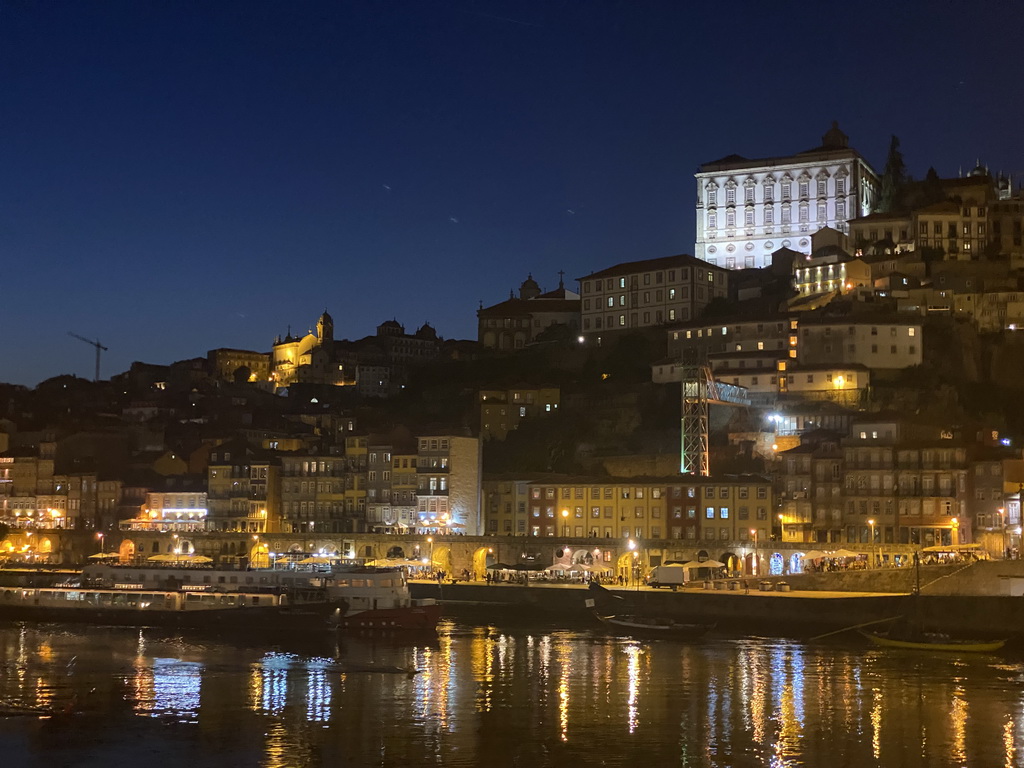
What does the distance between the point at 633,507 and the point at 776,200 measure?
51209 millimetres

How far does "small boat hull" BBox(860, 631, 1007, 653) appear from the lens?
173ft

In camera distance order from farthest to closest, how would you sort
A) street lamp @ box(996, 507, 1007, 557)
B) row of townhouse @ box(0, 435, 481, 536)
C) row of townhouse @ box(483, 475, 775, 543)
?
row of townhouse @ box(0, 435, 481, 536)
row of townhouse @ box(483, 475, 775, 543)
street lamp @ box(996, 507, 1007, 557)

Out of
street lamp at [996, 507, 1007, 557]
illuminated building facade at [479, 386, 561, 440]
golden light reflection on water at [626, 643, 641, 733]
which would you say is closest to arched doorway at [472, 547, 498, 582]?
illuminated building facade at [479, 386, 561, 440]

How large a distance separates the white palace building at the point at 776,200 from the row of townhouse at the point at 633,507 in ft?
148

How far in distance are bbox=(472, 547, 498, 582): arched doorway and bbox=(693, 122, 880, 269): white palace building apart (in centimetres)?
5179

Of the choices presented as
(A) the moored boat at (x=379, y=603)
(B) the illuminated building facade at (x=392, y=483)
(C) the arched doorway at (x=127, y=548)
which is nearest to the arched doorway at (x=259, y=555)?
(B) the illuminated building facade at (x=392, y=483)

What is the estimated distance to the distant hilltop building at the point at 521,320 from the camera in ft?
411

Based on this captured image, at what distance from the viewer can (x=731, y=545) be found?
2884 inches

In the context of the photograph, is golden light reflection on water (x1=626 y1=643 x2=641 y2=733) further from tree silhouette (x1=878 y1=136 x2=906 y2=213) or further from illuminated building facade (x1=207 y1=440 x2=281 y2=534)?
tree silhouette (x1=878 y1=136 x2=906 y2=213)

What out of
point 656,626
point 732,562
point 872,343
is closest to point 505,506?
point 732,562

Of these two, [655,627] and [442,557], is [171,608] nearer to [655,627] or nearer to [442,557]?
[442,557]

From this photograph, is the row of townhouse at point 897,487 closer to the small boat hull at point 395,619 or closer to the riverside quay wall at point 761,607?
the riverside quay wall at point 761,607

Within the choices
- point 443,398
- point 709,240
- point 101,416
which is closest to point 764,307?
point 709,240

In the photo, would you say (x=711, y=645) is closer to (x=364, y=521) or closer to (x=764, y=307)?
(x=364, y=521)
